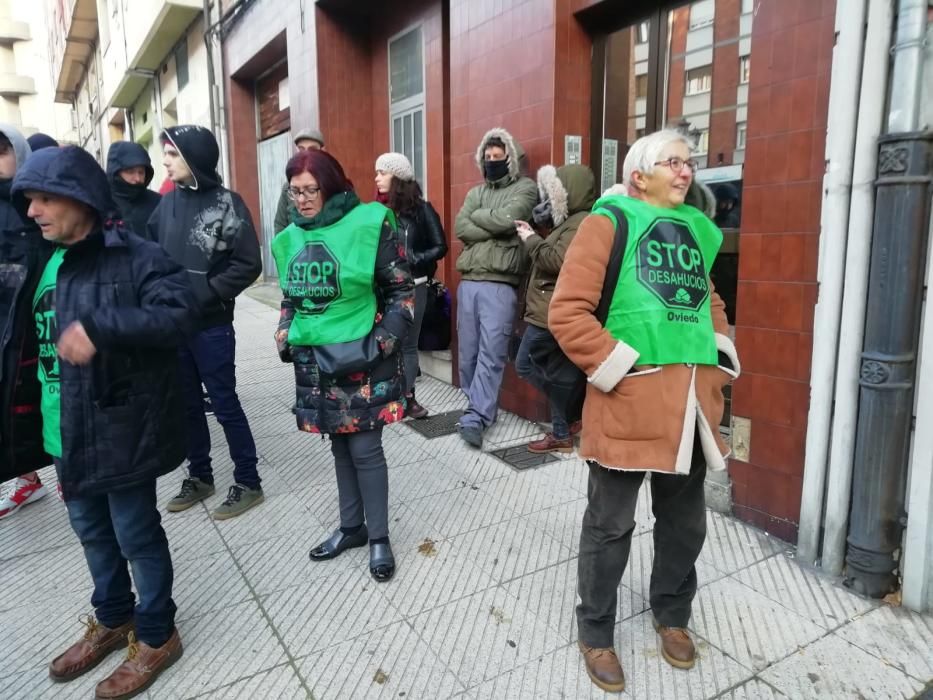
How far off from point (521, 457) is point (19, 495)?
2971 mm

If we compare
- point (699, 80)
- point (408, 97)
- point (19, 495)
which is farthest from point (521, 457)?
point (408, 97)

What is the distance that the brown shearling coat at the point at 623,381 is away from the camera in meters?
2.02

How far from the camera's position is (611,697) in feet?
7.13

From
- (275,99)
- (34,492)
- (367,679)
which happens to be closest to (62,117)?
(275,99)

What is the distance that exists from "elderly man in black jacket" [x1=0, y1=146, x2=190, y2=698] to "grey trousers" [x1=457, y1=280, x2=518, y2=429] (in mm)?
2601

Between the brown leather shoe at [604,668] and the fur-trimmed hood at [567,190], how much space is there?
2459mm

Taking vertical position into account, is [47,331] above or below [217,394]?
above

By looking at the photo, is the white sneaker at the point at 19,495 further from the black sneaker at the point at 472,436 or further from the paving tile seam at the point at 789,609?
the paving tile seam at the point at 789,609

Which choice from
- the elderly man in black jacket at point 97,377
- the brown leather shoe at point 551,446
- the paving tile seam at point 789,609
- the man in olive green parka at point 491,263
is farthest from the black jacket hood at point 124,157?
the paving tile seam at point 789,609

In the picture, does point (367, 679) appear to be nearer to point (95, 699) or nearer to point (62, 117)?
point (95, 699)

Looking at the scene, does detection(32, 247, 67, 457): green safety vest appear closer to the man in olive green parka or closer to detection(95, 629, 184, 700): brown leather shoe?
detection(95, 629, 184, 700): brown leather shoe

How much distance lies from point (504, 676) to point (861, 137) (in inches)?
95.8

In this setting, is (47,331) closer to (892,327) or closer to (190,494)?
(190,494)

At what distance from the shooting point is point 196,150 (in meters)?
3.31
